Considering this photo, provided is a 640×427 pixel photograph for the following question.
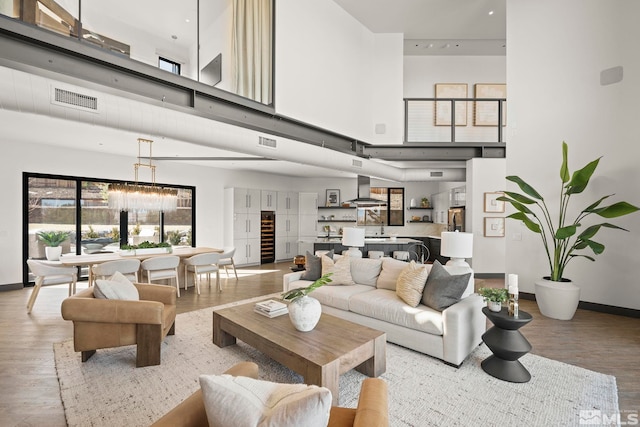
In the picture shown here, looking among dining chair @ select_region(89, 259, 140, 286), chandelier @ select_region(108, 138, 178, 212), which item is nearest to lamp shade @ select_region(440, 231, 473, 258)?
dining chair @ select_region(89, 259, 140, 286)

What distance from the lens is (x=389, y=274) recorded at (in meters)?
3.93

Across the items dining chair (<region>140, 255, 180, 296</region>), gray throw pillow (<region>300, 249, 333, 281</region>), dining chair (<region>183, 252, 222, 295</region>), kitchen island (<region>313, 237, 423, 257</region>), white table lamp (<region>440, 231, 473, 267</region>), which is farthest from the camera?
kitchen island (<region>313, 237, 423, 257</region>)

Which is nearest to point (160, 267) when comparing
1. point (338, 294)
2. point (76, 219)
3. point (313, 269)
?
point (313, 269)

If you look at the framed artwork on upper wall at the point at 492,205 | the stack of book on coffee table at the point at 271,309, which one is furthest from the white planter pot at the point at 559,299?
the stack of book on coffee table at the point at 271,309

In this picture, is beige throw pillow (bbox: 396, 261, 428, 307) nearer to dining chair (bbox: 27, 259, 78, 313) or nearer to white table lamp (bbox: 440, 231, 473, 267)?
white table lamp (bbox: 440, 231, 473, 267)

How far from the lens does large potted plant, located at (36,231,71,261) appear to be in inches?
222

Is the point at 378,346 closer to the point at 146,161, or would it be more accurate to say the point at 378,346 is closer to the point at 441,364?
the point at 441,364

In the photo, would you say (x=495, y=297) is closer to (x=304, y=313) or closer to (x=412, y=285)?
(x=412, y=285)

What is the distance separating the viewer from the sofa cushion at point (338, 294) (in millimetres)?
3715

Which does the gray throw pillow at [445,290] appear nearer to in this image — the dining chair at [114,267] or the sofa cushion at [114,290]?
the sofa cushion at [114,290]

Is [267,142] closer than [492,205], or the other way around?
→ [267,142]

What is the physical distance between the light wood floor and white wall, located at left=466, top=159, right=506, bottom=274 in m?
1.69

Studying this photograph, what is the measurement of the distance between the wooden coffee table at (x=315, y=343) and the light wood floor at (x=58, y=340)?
4.13 feet

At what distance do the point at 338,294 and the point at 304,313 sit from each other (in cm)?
125
